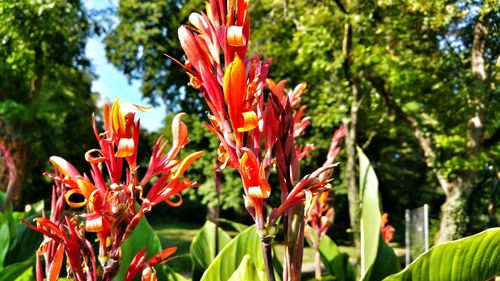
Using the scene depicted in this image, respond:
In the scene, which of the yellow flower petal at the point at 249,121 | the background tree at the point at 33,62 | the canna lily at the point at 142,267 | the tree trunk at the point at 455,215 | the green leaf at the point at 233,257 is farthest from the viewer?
the background tree at the point at 33,62

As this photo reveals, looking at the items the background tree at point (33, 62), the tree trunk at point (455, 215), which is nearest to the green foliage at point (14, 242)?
the background tree at point (33, 62)

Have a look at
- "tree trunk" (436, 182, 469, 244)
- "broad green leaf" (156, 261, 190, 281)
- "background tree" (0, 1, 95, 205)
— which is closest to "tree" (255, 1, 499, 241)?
"tree trunk" (436, 182, 469, 244)

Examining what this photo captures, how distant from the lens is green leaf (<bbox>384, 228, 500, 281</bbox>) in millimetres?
696

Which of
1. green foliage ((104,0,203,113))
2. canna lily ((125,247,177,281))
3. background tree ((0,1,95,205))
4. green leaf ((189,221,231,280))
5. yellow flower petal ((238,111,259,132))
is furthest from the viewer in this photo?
green foliage ((104,0,203,113))

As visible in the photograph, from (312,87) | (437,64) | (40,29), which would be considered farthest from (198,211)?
(437,64)

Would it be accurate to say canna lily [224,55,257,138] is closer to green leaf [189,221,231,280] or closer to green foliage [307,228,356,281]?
green leaf [189,221,231,280]

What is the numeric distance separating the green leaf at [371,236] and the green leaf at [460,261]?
157mm

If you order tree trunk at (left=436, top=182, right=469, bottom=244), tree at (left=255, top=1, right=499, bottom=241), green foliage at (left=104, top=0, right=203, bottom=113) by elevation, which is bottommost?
tree trunk at (left=436, top=182, right=469, bottom=244)

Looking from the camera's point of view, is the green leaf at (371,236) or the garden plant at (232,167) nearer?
the garden plant at (232,167)

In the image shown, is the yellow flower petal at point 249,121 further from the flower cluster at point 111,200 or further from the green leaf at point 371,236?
the green leaf at point 371,236

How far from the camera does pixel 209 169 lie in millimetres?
11023

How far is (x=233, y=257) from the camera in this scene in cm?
108

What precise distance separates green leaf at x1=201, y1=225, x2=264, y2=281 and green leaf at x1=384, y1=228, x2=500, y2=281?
0.29 meters

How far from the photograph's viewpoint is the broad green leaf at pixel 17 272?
3.47ft
